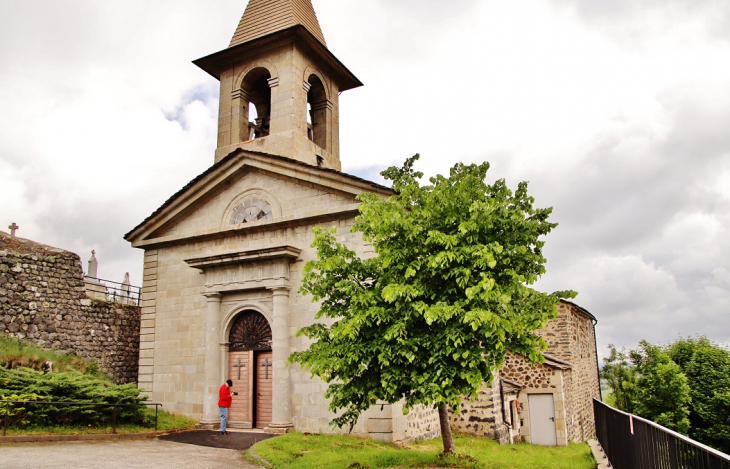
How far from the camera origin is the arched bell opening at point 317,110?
809 inches

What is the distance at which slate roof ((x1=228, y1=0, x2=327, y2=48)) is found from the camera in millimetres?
20109

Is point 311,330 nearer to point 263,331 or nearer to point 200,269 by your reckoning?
point 263,331

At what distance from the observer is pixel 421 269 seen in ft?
32.9

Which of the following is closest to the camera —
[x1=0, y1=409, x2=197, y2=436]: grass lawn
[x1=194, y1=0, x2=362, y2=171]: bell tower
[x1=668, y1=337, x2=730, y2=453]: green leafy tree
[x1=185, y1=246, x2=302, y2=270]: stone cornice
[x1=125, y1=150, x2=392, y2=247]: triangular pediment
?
[x1=0, y1=409, x2=197, y2=436]: grass lawn

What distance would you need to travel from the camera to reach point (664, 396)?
26234mm

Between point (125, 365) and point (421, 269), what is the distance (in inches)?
516

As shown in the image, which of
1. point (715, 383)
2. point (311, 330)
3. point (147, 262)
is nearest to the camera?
point (311, 330)

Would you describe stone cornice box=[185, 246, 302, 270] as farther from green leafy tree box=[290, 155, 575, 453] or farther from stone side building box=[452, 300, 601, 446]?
stone side building box=[452, 300, 601, 446]

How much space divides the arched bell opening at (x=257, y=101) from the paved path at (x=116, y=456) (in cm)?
1107

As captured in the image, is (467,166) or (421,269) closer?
(421,269)

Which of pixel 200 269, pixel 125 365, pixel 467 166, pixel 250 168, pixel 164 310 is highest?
pixel 250 168

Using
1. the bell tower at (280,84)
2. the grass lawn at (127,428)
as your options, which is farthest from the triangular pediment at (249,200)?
the grass lawn at (127,428)

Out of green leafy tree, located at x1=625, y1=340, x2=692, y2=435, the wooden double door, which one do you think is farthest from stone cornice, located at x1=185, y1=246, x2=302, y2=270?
green leafy tree, located at x1=625, y1=340, x2=692, y2=435

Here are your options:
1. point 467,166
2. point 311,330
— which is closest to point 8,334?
point 311,330
